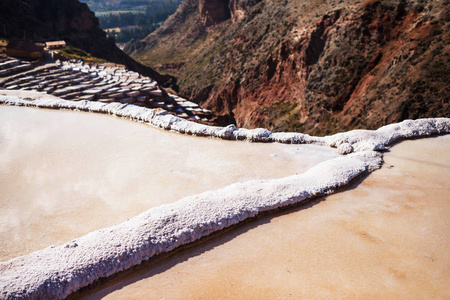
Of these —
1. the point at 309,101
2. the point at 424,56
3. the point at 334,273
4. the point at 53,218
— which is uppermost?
the point at 424,56

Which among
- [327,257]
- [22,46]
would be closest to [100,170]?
[327,257]

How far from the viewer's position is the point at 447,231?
11.3 ft

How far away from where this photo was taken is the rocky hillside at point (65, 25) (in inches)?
1604

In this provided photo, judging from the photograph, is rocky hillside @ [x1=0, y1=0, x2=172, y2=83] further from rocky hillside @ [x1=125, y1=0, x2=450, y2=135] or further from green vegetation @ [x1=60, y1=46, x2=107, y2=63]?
green vegetation @ [x1=60, y1=46, x2=107, y2=63]

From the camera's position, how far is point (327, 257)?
3102mm

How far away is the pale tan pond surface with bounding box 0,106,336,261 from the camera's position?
376cm

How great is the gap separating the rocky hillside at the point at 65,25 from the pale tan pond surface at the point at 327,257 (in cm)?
4606

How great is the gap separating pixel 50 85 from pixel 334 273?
11.9 meters

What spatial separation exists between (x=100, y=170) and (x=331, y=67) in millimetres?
24687

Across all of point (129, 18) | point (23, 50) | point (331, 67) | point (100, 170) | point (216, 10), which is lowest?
point (100, 170)

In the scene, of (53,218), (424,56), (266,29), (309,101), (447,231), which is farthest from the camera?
(266,29)

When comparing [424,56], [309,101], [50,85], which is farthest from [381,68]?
[50,85]

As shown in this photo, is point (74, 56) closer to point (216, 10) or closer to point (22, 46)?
Answer: point (22, 46)

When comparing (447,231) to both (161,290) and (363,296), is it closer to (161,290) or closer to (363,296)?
(363,296)
